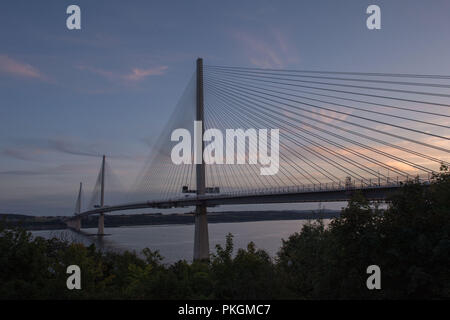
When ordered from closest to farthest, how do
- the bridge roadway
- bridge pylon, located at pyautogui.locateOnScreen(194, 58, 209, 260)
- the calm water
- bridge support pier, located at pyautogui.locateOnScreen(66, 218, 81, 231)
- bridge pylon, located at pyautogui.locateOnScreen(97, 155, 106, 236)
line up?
the bridge roadway, bridge pylon, located at pyautogui.locateOnScreen(194, 58, 209, 260), the calm water, bridge pylon, located at pyautogui.locateOnScreen(97, 155, 106, 236), bridge support pier, located at pyautogui.locateOnScreen(66, 218, 81, 231)

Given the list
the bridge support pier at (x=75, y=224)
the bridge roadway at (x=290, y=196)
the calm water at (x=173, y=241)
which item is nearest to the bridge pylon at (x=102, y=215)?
the calm water at (x=173, y=241)

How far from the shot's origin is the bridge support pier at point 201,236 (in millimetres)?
44000

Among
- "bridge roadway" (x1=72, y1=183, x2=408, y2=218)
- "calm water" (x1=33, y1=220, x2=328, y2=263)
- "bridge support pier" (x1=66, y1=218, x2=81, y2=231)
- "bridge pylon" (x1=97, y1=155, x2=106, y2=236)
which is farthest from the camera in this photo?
"bridge support pier" (x1=66, y1=218, x2=81, y2=231)

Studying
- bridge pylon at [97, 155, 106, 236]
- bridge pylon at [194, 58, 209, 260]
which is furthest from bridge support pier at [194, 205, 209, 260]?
bridge pylon at [97, 155, 106, 236]

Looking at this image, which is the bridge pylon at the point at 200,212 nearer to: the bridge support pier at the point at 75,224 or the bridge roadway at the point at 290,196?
the bridge roadway at the point at 290,196

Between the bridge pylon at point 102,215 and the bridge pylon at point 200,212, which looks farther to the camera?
the bridge pylon at point 102,215

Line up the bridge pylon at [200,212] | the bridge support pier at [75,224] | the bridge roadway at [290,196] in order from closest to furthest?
the bridge roadway at [290,196]
the bridge pylon at [200,212]
the bridge support pier at [75,224]

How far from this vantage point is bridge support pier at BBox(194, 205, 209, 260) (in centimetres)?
4400

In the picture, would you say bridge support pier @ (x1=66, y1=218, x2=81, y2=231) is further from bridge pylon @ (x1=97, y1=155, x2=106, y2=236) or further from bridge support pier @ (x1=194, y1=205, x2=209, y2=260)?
bridge support pier @ (x1=194, y1=205, x2=209, y2=260)

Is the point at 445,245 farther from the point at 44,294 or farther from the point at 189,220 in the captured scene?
the point at 189,220
